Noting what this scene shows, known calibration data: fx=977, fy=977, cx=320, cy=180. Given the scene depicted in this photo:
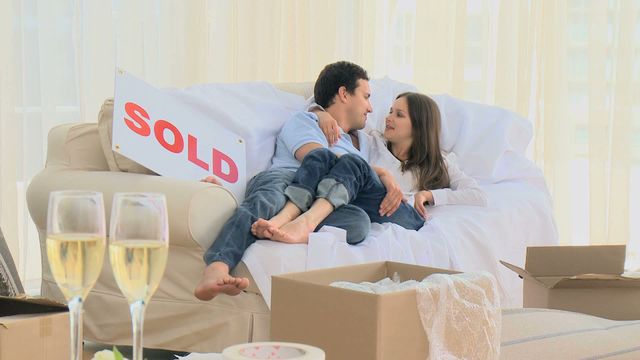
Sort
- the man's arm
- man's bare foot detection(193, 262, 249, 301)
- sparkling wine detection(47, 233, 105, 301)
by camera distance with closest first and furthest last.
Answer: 1. sparkling wine detection(47, 233, 105, 301)
2. man's bare foot detection(193, 262, 249, 301)
3. the man's arm

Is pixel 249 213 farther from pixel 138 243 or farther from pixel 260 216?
pixel 138 243

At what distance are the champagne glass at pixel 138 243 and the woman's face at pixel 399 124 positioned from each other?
7.92 feet

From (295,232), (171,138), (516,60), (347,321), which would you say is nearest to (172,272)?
(295,232)

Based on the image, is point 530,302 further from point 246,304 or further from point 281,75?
point 281,75

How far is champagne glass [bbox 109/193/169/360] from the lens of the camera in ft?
2.89

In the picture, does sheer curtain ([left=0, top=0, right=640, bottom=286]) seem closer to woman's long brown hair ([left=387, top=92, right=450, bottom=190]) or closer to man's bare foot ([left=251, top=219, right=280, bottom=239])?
woman's long brown hair ([left=387, top=92, right=450, bottom=190])

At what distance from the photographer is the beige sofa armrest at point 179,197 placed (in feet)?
7.93

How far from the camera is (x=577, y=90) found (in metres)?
4.50

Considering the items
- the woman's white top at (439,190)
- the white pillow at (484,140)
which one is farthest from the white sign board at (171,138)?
the white pillow at (484,140)

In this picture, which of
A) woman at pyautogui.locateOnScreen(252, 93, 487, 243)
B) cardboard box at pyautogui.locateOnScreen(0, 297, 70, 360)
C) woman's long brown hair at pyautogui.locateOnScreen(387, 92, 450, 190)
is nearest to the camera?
cardboard box at pyautogui.locateOnScreen(0, 297, 70, 360)

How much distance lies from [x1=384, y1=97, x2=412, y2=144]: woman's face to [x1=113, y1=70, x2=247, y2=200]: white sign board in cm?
59

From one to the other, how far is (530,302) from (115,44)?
7.79 ft

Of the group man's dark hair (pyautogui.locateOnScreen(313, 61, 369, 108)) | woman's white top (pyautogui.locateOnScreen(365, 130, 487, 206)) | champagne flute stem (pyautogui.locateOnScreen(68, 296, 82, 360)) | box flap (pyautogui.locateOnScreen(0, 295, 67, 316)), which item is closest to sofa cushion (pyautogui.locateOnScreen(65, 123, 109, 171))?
man's dark hair (pyautogui.locateOnScreen(313, 61, 369, 108))

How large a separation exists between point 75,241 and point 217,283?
4.66 ft
